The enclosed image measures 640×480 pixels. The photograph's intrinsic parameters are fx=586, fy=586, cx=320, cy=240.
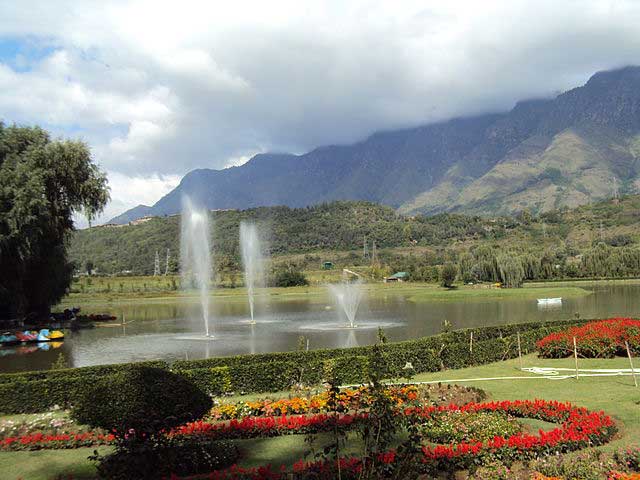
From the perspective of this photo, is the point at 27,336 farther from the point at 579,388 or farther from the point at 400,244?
the point at 400,244

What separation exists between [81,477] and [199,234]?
114 ft

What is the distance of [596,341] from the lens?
2378 centimetres

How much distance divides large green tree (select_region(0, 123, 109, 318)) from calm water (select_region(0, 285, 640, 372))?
5.83m

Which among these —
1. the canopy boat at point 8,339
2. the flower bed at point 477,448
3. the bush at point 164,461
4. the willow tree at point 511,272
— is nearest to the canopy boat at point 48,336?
the canopy boat at point 8,339

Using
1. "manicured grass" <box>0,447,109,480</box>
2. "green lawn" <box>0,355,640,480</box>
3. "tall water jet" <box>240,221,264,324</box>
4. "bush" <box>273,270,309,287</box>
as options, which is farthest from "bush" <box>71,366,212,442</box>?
"bush" <box>273,270,309,287</box>

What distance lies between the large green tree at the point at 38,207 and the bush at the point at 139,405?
3391cm

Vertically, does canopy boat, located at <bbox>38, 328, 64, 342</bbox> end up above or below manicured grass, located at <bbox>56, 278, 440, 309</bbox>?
below

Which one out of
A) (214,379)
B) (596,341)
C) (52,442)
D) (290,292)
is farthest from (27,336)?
(290,292)

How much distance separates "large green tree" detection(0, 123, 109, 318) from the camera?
41094 millimetres

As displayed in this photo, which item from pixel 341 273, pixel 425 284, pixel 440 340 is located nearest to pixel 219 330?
pixel 440 340

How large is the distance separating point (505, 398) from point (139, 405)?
10679 mm

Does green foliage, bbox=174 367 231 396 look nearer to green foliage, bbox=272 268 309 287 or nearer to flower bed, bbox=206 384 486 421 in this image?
flower bed, bbox=206 384 486 421

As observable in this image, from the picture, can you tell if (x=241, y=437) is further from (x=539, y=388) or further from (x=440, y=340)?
(x=440, y=340)

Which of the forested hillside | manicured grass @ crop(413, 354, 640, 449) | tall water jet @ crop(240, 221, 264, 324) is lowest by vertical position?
manicured grass @ crop(413, 354, 640, 449)
